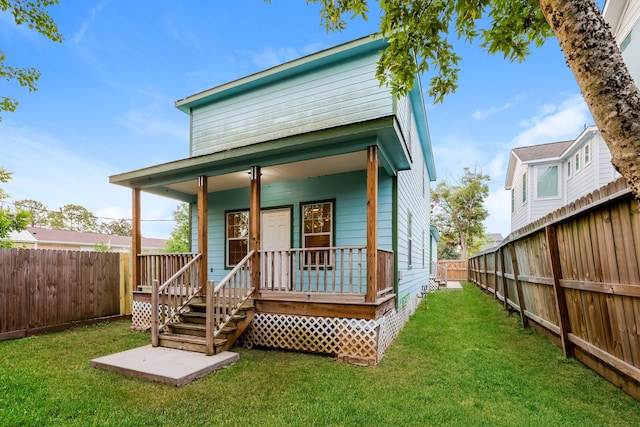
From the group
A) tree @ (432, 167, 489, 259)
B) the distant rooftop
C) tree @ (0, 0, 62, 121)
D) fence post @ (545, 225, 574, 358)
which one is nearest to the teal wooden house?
fence post @ (545, 225, 574, 358)

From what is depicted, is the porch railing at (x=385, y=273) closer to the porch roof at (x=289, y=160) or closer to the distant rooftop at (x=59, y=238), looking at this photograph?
the porch roof at (x=289, y=160)

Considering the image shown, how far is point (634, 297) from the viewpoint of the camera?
316 centimetres

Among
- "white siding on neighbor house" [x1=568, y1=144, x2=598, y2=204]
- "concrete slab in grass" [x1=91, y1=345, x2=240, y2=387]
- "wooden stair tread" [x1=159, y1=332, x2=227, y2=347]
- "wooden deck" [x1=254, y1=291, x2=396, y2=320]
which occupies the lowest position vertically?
"concrete slab in grass" [x1=91, y1=345, x2=240, y2=387]

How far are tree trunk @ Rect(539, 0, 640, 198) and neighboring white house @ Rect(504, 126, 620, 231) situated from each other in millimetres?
14239

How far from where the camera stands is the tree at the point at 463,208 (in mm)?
28031

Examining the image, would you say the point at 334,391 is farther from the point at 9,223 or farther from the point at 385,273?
the point at 9,223

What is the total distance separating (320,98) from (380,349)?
226 inches

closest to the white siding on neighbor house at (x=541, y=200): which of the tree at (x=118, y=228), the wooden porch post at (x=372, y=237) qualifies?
the wooden porch post at (x=372, y=237)

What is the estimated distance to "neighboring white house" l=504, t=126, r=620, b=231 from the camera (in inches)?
502

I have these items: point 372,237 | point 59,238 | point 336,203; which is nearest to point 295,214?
point 336,203

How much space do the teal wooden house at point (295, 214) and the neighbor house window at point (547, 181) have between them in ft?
34.9

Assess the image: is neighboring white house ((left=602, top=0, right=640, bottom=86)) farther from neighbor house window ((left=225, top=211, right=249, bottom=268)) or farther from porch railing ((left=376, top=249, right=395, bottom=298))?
neighbor house window ((left=225, top=211, right=249, bottom=268))

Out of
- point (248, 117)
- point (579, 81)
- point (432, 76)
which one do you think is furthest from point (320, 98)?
point (579, 81)

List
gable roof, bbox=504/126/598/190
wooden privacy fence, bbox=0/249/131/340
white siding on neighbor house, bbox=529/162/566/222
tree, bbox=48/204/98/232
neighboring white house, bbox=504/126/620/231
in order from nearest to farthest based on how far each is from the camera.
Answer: wooden privacy fence, bbox=0/249/131/340
neighboring white house, bbox=504/126/620/231
gable roof, bbox=504/126/598/190
white siding on neighbor house, bbox=529/162/566/222
tree, bbox=48/204/98/232
